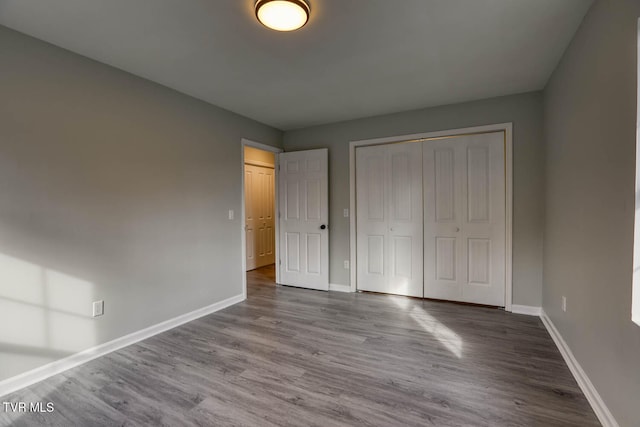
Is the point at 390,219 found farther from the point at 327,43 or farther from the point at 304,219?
the point at 327,43

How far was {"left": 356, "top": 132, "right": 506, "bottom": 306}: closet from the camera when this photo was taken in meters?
3.52

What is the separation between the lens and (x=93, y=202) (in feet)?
8.13

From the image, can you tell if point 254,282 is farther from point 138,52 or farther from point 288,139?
point 138,52

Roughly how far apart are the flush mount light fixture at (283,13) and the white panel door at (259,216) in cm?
398

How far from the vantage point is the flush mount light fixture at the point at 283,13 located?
1.76m

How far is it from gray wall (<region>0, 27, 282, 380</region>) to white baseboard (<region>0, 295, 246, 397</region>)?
0.17 ft

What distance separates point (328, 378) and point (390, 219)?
236 cm

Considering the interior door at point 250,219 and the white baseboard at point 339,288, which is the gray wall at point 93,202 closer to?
the white baseboard at point 339,288

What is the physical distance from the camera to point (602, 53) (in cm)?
171

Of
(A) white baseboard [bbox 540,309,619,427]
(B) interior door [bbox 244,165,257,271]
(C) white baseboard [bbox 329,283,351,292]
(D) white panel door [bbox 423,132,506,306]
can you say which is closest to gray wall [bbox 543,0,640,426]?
(A) white baseboard [bbox 540,309,619,427]

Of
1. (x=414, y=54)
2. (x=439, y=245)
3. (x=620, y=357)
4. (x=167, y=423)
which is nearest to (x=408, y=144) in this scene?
(x=439, y=245)

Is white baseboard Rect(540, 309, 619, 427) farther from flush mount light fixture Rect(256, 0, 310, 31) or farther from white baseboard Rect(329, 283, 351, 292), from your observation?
flush mount light fixture Rect(256, 0, 310, 31)

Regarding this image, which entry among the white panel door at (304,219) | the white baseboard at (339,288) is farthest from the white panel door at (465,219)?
the white panel door at (304,219)

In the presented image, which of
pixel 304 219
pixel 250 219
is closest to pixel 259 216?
pixel 250 219
